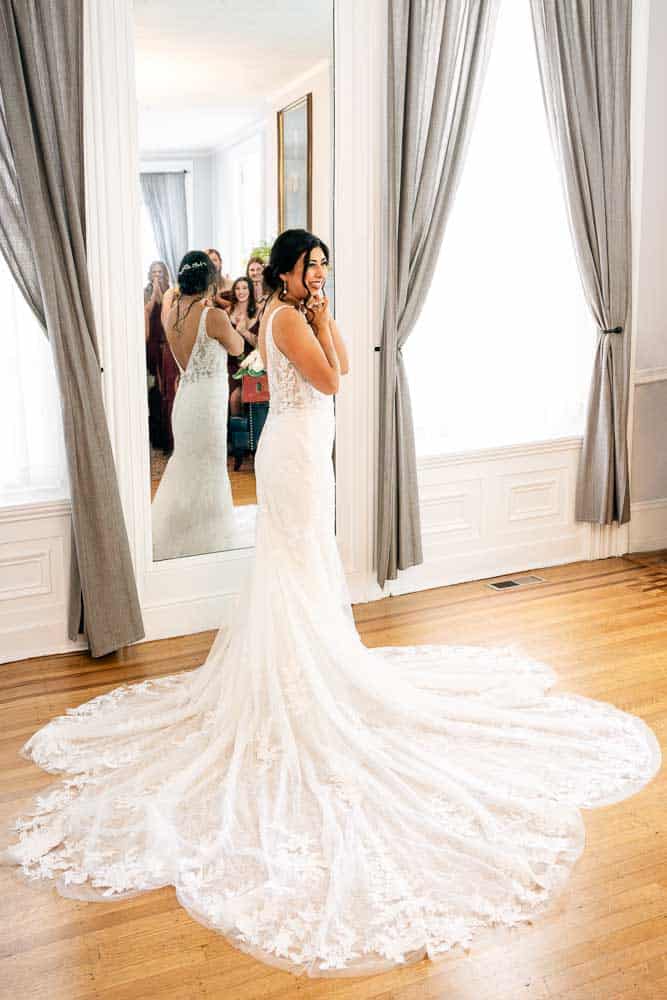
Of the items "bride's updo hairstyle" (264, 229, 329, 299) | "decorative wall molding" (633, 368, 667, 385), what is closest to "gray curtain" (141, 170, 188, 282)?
"bride's updo hairstyle" (264, 229, 329, 299)

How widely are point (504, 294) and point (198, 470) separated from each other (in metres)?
1.83

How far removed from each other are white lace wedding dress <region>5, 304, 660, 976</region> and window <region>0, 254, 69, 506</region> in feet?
2.88

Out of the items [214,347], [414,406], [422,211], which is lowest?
[414,406]

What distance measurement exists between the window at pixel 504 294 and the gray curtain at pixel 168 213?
125cm

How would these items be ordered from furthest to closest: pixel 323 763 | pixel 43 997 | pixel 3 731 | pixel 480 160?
pixel 480 160, pixel 3 731, pixel 323 763, pixel 43 997

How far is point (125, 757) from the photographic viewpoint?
3.26 meters

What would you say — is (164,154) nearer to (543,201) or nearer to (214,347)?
(214,347)

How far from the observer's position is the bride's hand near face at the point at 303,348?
3.35m

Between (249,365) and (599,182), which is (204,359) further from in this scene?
(599,182)

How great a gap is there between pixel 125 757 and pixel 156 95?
2.46 meters

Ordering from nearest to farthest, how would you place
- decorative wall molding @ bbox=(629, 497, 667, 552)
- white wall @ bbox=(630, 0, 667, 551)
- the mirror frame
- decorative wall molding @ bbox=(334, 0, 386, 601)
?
the mirror frame < decorative wall molding @ bbox=(334, 0, 386, 601) < white wall @ bbox=(630, 0, 667, 551) < decorative wall molding @ bbox=(629, 497, 667, 552)

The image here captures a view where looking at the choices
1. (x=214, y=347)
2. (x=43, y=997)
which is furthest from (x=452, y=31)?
(x=43, y=997)

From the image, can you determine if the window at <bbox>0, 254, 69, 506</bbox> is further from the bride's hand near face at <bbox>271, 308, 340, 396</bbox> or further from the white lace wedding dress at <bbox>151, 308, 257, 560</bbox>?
the bride's hand near face at <bbox>271, 308, 340, 396</bbox>

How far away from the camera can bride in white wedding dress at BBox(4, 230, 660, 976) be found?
8.34 feet
